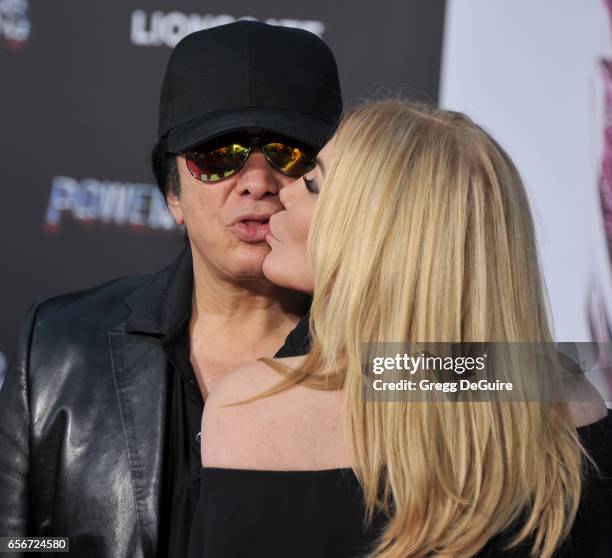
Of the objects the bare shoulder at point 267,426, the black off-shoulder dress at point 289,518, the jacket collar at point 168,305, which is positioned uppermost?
the jacket collar at point 168,305

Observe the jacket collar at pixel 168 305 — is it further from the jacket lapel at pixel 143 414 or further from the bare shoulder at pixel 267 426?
the bare shoulder at pixel 267 426

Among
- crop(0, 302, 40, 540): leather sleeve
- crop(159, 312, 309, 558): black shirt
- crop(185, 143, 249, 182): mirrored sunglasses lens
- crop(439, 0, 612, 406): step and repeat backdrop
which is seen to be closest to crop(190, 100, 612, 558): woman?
crop(159, 312, 309, 558): black shirt

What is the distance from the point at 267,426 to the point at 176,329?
83 centimetres

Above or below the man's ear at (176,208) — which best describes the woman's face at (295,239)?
below

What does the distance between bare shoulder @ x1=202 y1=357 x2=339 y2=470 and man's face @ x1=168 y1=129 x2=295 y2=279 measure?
0.72 meters

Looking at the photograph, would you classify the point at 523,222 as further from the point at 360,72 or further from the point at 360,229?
the point at 360,72

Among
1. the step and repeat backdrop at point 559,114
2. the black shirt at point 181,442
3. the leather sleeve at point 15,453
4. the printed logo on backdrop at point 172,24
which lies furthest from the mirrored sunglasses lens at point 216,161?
the step and repeat backdrop at point 559,114

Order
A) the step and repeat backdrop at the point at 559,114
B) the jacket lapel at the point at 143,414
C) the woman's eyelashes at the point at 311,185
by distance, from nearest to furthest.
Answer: the woman's eyelashes at the point at 311,185 → the jacket lapel at the point at 143,414 → the step and repeat backdrop at the point at 559,114

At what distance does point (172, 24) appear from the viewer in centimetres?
323

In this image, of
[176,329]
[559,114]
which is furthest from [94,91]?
[559,114]

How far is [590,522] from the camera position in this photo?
1.51 meters

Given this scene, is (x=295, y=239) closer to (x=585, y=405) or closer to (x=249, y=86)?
(x=249, y=86)

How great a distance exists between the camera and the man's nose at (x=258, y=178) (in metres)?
2.21

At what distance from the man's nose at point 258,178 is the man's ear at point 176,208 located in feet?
0.68
